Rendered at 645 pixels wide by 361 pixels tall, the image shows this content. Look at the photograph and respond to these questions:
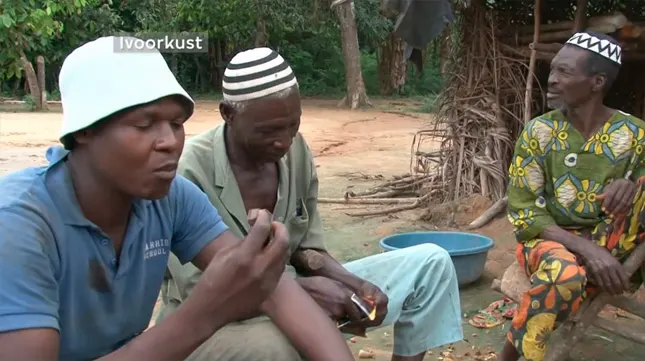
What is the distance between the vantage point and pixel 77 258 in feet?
4.91

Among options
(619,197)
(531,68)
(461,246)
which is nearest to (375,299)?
(619,197)

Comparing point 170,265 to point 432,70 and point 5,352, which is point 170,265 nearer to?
point 5,352

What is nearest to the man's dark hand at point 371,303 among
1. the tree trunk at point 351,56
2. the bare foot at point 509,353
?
Answer: the bare foot at point 509,353

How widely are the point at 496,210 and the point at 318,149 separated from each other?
21.7 feet

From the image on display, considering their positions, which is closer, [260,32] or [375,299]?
[375,299]

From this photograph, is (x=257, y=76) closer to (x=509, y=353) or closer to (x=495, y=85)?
(x=509, y=353)

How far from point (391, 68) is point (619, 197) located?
2233cm

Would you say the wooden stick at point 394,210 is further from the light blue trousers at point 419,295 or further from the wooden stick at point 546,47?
the light blue trousers at point 419,295

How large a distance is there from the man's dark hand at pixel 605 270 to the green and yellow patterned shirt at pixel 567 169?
0.22 meters

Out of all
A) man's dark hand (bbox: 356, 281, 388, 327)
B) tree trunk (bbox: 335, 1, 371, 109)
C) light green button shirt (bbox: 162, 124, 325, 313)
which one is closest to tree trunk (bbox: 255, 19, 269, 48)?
tree trunk (bbox: 335, 1, 371, 109)

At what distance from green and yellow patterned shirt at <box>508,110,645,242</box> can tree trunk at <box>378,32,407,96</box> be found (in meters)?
21.3

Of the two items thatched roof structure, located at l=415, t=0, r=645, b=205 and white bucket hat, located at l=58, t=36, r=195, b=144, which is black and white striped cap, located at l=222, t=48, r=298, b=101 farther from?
thatched roof structure, located at l=415, t=0, r=645, b=205

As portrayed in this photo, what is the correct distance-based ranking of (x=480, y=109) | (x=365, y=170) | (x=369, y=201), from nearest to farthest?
(x=480, y=109) → (x=369, y=201) → (x=365, y=170)

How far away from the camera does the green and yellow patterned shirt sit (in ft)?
10.2
